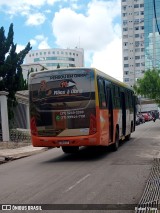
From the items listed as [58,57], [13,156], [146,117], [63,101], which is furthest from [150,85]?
[58,57]

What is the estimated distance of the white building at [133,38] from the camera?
133875 millimetres

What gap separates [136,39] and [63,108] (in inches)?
4916

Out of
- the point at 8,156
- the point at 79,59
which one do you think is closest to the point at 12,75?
the point at 8,156

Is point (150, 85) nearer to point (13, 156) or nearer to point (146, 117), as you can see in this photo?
point (13, 156)

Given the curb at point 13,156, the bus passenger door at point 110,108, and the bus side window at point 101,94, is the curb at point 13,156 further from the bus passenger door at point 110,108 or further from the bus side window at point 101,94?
the bus side window at point 101,94

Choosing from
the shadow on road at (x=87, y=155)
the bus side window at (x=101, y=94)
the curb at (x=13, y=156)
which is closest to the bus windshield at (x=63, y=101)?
the bus side window at (x=101, y=94)

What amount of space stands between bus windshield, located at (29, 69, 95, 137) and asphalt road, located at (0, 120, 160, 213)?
1.29 meters

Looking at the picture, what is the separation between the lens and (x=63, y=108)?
14.4 metres

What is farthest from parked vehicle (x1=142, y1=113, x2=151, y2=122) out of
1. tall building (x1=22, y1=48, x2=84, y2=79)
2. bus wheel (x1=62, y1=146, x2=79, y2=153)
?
tall building (x1=22, y1=48, x2=84, y2=79)

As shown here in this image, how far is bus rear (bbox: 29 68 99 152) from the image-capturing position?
14133 mm

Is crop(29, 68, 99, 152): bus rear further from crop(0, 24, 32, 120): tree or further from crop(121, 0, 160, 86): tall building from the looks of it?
crop(121, 0, 160, 86): tall building

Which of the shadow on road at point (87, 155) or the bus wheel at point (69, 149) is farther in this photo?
the bus wheel at point (69, 149)

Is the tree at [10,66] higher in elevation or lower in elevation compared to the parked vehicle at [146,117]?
higher

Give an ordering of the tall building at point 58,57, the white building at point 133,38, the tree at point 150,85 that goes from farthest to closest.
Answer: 1. the tall building at point 58,57
2. the white building at point 133,38
3. the tree at point 150,85
